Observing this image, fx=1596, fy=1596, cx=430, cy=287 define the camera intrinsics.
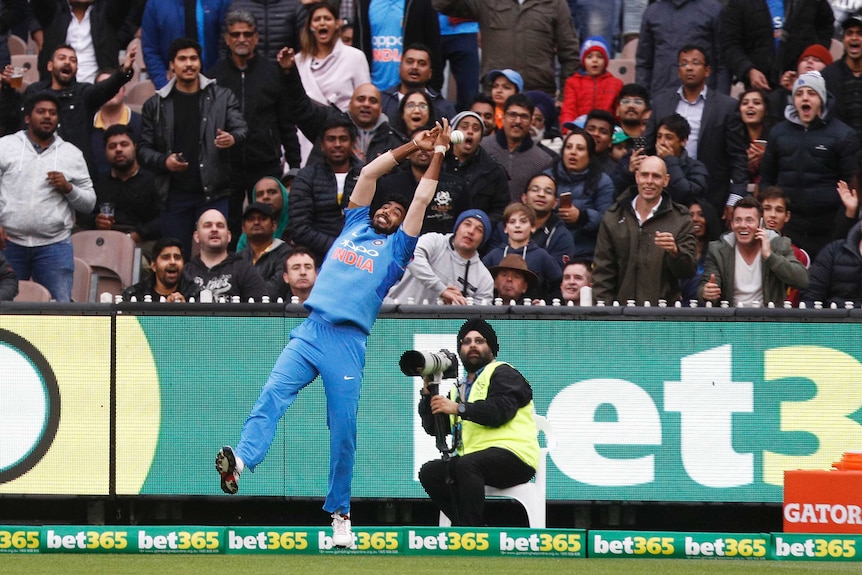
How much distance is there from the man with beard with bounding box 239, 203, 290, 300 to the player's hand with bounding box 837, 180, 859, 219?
4.53 m

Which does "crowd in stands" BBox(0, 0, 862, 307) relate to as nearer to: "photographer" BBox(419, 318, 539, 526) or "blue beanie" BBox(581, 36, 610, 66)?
"blue beanie" BBox(581, 36, 610, 66)

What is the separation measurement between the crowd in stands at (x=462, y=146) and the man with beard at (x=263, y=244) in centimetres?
2

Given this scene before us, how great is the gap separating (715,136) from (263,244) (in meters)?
4.18

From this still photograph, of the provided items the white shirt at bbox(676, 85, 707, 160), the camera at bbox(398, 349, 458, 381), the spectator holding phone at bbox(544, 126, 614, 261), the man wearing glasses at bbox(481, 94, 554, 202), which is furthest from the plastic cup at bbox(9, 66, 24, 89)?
the camera at bbox(398, 349, 458, 381)

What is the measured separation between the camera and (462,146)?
44.1ft

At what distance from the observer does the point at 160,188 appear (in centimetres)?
1434

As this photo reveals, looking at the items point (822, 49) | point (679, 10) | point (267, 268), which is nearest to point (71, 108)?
point (267, 268)

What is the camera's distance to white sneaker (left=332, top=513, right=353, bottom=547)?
9852 mm

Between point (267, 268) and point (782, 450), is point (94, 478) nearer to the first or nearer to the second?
point (267, 268)

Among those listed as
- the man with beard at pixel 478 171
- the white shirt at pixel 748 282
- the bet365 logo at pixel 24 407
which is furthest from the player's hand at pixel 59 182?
the white shirt at pixel 748 282

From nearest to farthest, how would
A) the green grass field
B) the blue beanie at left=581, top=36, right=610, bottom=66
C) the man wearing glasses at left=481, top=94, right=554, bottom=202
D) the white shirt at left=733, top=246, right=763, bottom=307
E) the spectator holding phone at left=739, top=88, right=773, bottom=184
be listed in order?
the green grass field, the white shirt at left=733, top=246, right=763, bottom=307, the man wearing glasses at left=481, top=94, right=554, bottom=202, the spectator holding phone at left=739, top=88, right=773, bottom=184, the blue beanie at left=581, top=36, right=610, bottom=66

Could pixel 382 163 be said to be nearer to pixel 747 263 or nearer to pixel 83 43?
pixel 747 263

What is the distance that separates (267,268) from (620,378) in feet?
10.8

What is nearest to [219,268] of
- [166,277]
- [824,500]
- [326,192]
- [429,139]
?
[166,277]
